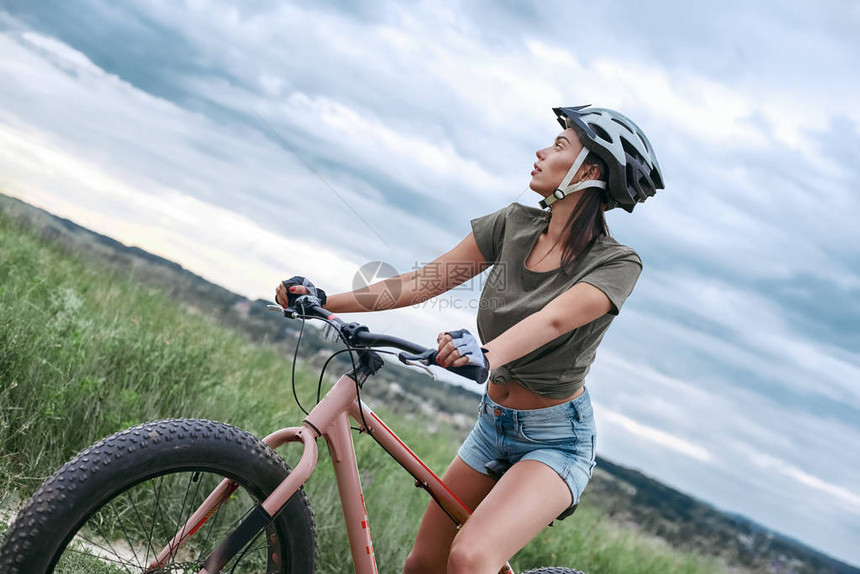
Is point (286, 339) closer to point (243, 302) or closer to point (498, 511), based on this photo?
point (243, 302)

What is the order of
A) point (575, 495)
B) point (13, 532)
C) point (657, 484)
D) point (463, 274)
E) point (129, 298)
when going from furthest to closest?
point (657, 484) < point (129, 298) < point (463, 274) < point (575, 495) < point (13, 532)

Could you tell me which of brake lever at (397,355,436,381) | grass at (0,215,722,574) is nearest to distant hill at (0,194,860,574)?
grass at (0,215,722,574)

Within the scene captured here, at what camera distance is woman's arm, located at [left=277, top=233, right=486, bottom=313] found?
339 cm

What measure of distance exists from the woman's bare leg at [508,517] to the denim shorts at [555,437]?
0.05 metres

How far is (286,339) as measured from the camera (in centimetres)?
1003

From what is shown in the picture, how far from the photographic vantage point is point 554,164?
3.35 m

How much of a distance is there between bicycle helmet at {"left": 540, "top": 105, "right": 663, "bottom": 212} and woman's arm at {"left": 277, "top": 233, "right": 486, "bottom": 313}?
0.45m

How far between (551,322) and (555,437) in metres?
0.54

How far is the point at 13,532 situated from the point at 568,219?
2.28 meters

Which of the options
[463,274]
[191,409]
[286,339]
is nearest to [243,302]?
[286,339]

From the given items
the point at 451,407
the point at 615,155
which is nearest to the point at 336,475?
the point at 615,155

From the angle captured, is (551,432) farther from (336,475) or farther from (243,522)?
(243,522)

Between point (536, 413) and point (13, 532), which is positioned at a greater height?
point (536, 413)

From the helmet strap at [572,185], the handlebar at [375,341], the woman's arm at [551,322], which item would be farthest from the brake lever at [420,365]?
the helmet strap at [572,185]
